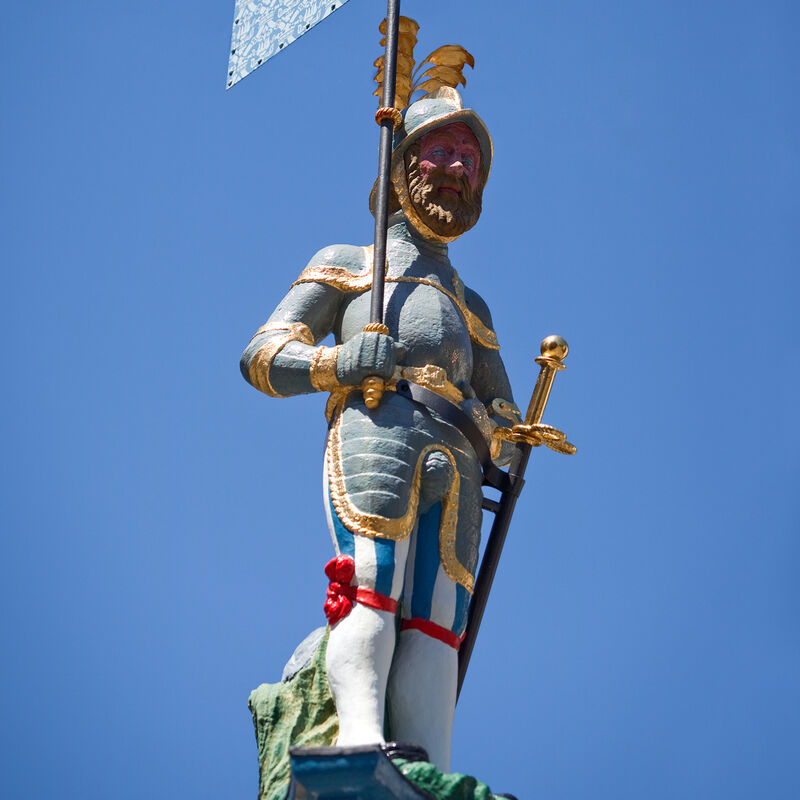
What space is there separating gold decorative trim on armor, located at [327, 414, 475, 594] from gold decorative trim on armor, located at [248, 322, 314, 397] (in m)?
0.37

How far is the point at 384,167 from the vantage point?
6.53m

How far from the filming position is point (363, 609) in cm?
595

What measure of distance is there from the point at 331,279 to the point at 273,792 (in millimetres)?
2288

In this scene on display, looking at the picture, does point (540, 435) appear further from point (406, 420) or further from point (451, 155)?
point (451, 155)

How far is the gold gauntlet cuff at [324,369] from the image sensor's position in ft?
20.7

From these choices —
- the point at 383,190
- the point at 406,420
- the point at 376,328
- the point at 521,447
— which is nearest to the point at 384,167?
the point at 383,190

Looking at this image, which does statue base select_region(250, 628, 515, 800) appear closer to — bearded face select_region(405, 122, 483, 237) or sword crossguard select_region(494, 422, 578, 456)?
sword crossguard select_region(494, 422, 578, 456)

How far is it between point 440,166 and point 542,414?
1.27 metres

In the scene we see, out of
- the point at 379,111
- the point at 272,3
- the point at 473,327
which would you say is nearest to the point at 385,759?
the point at 473,327

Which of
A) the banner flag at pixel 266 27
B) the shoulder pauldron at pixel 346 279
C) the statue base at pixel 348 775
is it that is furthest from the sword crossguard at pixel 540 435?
the banner flag at pixel 266 27

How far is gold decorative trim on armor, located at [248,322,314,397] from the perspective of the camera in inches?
253

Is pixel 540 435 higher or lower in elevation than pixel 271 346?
lower

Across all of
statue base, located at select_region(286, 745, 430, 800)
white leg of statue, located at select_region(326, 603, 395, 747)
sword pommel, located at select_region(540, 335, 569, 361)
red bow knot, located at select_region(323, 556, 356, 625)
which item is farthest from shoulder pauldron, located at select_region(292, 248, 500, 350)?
statue base, located at select_region(286, 745, 430, 800)

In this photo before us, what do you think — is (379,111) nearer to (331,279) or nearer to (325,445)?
(331,279)
